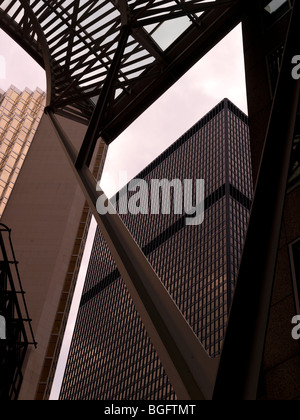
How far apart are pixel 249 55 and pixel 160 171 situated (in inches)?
6380

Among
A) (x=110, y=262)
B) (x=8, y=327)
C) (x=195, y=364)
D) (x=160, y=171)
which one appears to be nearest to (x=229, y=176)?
(x=160, y=171)

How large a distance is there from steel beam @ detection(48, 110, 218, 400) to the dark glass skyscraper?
325ft

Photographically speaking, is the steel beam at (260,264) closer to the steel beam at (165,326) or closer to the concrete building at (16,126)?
the steel beam at (165,326)

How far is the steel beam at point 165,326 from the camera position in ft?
14.0

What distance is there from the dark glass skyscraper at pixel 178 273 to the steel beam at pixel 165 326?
99.1m

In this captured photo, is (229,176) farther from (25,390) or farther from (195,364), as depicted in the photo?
(195,364)

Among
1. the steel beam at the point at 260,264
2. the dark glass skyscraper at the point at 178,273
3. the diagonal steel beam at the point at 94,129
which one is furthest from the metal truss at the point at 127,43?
the dark glass skyscraper at the point at 178,273

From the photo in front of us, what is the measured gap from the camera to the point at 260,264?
4.16 metres

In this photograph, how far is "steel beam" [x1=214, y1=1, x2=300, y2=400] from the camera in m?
3.71

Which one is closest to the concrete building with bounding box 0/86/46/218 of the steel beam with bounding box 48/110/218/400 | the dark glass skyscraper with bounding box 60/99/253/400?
the dark glass skyscraper with bounding box 60/99/253/400

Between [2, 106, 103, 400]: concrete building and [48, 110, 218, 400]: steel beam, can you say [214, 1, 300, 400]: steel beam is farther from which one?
[2, 106, 103, 400]: concrete building

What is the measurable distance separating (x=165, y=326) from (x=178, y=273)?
417 ft

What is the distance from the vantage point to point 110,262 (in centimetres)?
17312

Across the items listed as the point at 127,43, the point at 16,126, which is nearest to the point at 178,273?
the point at 16,126
